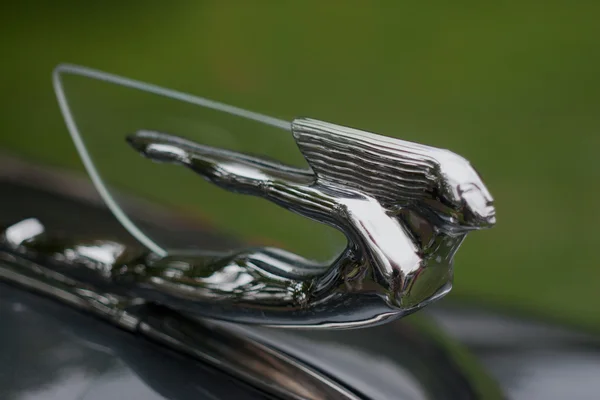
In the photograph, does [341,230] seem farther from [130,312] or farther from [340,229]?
[130,312]

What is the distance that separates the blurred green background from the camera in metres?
1.95

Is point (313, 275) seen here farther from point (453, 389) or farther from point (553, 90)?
point (553, 90)

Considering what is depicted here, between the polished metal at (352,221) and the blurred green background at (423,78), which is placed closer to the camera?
the polished metal at (352,221)

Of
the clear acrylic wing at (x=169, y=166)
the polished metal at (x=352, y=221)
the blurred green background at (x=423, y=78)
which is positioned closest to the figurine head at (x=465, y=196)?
the polished metal at (x=352, y=221)

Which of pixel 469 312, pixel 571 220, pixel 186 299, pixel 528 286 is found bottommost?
pixel 528 286

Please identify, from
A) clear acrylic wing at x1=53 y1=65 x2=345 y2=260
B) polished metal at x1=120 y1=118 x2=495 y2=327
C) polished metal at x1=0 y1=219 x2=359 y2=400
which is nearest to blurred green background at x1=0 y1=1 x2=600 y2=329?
clear acrylic wing at x1=53 y1=65 x2=345 y2=260

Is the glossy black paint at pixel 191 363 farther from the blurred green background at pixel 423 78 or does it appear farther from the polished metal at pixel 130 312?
the blurred green background at pixel 423 78

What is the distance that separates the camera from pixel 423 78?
7.23 ft

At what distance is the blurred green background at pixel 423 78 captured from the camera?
6.38 ft

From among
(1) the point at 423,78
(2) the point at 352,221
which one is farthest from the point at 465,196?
(1) the point at 423,78

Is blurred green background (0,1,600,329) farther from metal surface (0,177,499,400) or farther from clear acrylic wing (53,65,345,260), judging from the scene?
metal surface (0,177,499,400)

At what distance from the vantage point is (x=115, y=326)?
612mm

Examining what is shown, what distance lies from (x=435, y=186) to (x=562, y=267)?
165 cm

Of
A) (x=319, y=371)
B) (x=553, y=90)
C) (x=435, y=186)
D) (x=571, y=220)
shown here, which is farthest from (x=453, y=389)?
(x=553, y=90)
